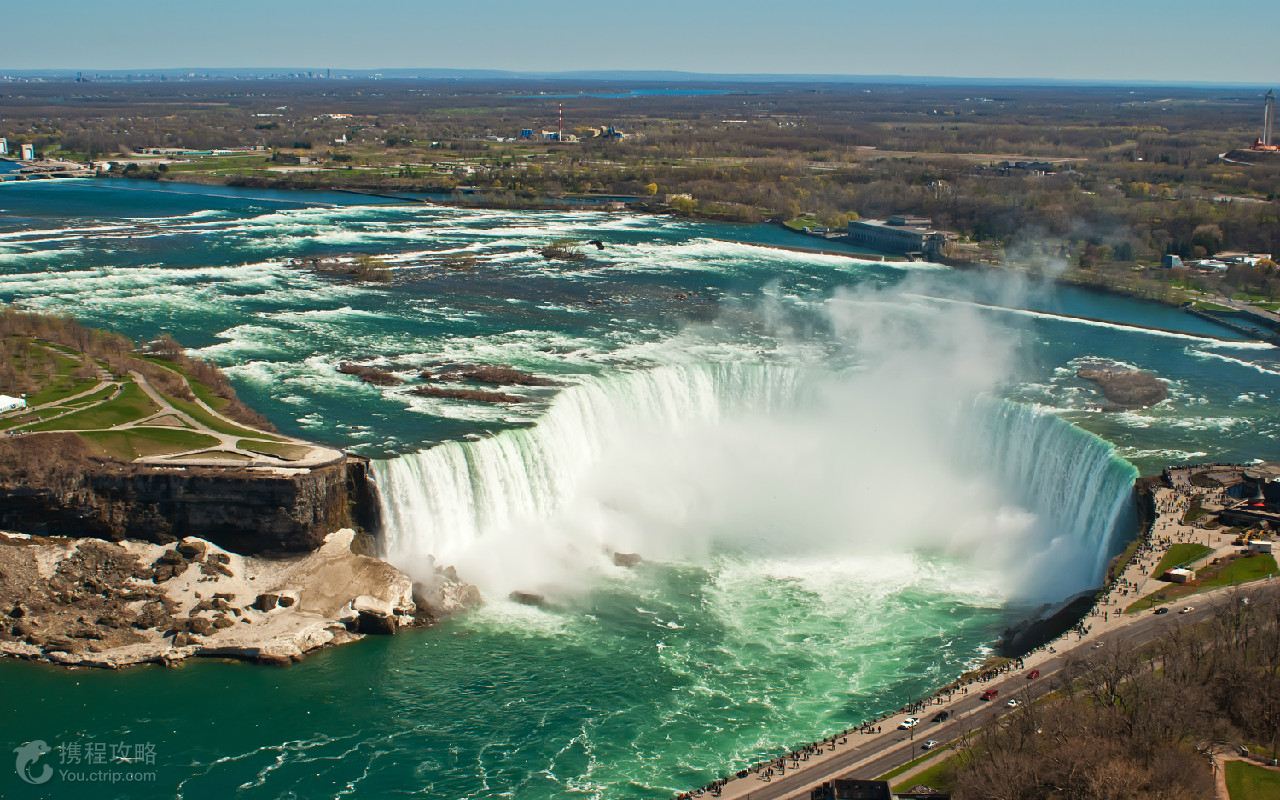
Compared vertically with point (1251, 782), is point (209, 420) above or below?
above

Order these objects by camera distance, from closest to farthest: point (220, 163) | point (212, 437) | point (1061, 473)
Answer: point (212, 437)
point (1061, 473)
point (220, 163)

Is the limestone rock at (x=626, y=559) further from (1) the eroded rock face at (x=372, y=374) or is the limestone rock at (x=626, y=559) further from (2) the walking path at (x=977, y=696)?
(1) the eroded rock face at (x=372, y=374)

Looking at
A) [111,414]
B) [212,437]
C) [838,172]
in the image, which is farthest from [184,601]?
[838,172]

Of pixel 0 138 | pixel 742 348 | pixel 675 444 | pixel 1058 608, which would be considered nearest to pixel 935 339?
pixel 742 348

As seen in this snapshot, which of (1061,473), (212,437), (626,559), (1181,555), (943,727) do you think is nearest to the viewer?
(943,727)

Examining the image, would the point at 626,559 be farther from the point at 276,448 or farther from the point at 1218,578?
the point at 1218,578

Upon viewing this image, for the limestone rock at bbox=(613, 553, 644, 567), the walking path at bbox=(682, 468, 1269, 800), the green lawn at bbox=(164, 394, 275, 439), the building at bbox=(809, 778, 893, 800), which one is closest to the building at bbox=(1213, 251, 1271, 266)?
the walking path at bbox=(682, 468, 1269, 800)
